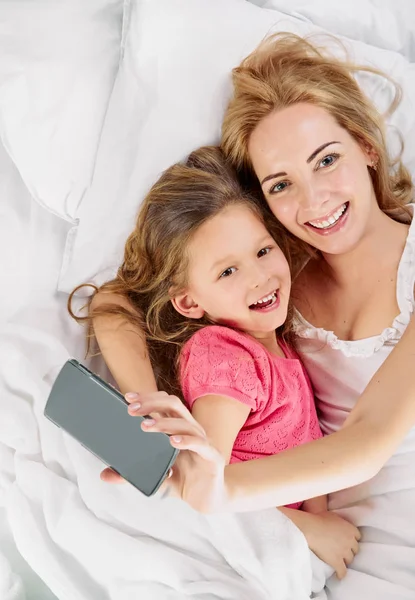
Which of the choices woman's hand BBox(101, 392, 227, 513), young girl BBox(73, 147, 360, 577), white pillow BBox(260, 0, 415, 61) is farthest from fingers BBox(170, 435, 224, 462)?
white pillow BBox(260, 0, 415, 61)

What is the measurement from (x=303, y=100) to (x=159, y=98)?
0.88 ft

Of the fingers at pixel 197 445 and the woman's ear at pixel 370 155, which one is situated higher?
the woman's ear at pixel 370 155

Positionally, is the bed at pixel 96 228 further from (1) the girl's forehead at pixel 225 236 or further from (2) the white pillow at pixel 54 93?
(1) the girl's forehead at pixel 225 236

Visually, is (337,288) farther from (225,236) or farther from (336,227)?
(225,236)

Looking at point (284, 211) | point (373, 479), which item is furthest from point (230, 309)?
point (373, 479)

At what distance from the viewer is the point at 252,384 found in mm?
1287

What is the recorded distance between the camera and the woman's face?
131 cm

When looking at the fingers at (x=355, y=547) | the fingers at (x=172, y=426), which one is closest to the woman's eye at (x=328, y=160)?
the fingers at (x=172, y=426)

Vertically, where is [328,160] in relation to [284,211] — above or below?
above

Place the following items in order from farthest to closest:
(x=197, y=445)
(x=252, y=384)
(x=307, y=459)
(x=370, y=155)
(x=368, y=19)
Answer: (x=368, y=19), (x=370, y=155), (x=252, y=384), (x=307, y=459), (x=197, y=445)

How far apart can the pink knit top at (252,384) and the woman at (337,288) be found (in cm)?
9

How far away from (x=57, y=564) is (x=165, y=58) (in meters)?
0.91

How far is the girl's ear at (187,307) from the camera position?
1401 millimetres

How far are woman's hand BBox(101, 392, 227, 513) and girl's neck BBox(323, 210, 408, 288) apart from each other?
554 millimetres
